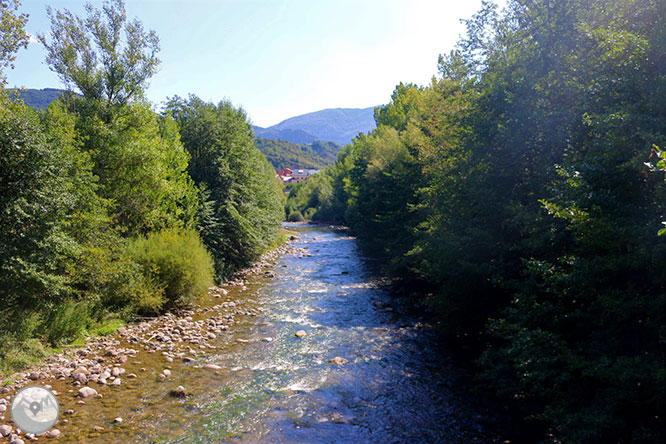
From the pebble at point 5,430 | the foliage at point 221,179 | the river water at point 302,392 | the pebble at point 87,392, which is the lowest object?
the river water at point 302,392

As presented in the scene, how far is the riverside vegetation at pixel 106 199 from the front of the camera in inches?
420

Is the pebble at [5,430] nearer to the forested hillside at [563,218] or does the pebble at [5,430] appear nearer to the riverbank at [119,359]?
the riverbank at [119,359]

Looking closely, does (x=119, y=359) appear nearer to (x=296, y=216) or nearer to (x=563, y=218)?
(x=563, y=218)

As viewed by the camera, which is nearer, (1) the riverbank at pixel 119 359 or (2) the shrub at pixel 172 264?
(1) the riverbank at pixel 119 359

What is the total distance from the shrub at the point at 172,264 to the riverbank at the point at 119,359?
85cm

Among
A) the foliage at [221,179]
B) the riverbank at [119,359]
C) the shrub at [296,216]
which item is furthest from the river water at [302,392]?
the shrub at [296,216]

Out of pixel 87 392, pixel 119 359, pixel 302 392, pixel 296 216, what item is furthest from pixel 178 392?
pixel 296 216

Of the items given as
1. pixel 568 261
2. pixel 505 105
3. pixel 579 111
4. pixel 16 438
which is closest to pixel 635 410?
pixel 568 261

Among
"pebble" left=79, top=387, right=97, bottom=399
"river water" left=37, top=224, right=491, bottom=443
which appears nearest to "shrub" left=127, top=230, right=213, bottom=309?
"river water" left=37, top=224, right=491, bottom=443

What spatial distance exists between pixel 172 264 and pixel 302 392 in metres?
9.35

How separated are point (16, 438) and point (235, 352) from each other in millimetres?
6580

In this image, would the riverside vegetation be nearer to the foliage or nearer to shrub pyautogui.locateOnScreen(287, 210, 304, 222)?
the foliage

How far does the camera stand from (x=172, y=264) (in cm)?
1678

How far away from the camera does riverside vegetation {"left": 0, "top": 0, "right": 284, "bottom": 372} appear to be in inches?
420
